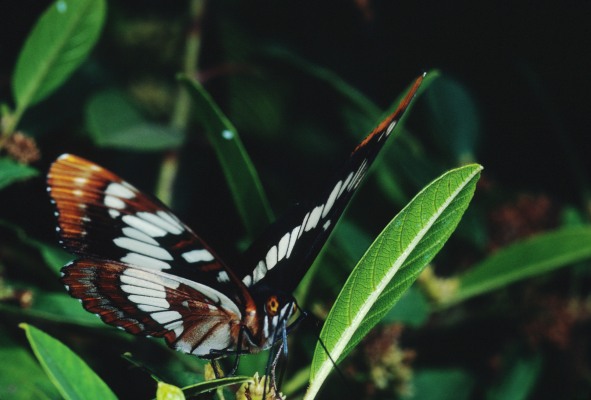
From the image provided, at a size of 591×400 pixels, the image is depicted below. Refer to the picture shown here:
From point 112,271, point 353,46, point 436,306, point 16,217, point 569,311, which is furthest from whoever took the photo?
point 353,46

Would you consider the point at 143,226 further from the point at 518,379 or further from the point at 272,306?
the point at 518,379

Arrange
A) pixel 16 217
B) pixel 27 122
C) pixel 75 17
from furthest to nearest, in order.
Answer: pixel 27 122 → pixel 16 217 → pixel 75 17

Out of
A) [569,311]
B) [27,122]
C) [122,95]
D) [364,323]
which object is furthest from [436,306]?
[27,122]

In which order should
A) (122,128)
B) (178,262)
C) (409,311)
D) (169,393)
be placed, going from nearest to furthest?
(169,393), (178,262), (409,311), (122,128)

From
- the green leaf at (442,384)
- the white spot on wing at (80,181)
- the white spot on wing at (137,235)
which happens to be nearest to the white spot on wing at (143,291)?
the white spot on wing at (137,235)

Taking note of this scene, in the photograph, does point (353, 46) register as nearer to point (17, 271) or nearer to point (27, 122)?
point (27, 122)

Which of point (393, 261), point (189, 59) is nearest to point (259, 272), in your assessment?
point (393, 261)
